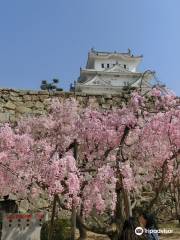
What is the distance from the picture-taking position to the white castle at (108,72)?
41.6m

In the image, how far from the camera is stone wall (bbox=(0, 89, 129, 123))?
10766 mm

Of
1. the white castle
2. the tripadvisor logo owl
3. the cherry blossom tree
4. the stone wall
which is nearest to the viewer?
the tripadvisor logo owl

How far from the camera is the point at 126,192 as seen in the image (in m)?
6.60

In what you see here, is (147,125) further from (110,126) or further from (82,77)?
(82,77)

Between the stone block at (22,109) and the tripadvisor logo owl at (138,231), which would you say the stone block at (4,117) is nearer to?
the stone block at (22,109)

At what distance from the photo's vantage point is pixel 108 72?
161ft

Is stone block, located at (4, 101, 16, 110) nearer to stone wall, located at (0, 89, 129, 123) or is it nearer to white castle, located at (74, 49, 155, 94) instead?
stone wall, located at (0, 89, 129, 123)

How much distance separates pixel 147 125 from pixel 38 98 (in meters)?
4.55

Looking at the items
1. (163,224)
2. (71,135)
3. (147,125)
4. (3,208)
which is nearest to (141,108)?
(147,125)

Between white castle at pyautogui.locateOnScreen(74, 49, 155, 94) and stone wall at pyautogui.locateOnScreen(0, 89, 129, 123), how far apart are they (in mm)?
27152

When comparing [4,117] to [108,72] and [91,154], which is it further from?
[108,72]

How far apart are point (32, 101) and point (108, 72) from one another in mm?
38475

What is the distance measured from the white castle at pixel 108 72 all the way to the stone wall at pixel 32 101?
89.1ft

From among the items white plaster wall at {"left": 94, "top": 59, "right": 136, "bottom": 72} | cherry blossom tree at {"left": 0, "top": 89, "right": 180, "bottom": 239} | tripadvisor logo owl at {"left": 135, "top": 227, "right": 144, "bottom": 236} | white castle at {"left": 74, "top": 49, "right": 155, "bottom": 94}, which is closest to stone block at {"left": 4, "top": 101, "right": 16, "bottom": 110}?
cherry blossom tree at {"left": 0, "top": 89, "right": 180, "bottom": 239}
